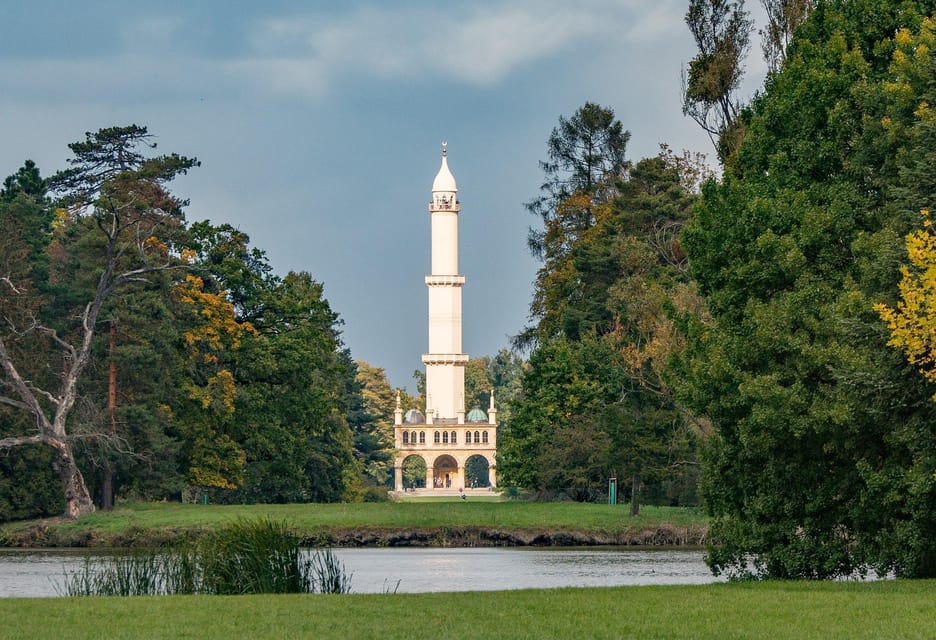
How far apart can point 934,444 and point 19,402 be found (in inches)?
1243

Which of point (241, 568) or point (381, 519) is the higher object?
point (381, 519)

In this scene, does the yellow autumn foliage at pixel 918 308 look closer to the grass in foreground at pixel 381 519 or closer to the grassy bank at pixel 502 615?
the grassy bank at pixel 502 615

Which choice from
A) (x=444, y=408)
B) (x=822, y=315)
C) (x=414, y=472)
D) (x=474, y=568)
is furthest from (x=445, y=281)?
Answer: (x=822, y=315)

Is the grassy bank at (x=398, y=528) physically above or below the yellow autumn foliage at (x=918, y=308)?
below

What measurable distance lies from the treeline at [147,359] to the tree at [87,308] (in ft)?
0.25

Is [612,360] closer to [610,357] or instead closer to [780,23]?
[610,357]

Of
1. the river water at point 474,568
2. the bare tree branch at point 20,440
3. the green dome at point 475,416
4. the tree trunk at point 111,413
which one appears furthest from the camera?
the green dome at point 475,416

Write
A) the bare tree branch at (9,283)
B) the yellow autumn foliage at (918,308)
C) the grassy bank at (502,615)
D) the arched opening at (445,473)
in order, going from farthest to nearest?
the arched opening at (445,473) < the bare tree branch at (9,283) < the yellow autumn foliage at (918,308) < the grassy bank at (502,615)

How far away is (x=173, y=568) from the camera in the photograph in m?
22.7

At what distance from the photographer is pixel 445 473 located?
440 ft

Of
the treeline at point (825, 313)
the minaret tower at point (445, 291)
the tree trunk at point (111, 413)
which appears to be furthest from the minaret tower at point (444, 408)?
the treeline at point (825, 313)

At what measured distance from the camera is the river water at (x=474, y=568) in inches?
1115

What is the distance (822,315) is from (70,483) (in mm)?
30061

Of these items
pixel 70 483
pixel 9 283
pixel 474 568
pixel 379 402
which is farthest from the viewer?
pixel 379 402
